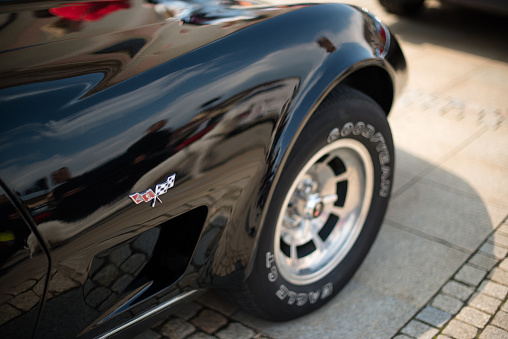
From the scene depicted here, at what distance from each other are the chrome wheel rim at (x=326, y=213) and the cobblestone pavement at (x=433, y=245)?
25 cm

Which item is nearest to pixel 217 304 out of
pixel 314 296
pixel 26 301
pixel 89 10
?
pixel 314 296

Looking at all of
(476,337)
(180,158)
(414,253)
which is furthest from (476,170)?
(180,158)

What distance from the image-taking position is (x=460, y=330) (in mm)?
2197

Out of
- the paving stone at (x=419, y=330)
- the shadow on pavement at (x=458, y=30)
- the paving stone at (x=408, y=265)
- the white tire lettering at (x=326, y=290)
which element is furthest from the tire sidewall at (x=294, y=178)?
the shadow on pavement at (x=458, y=30)

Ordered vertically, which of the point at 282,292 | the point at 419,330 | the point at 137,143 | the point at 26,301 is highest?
the point at 137,143

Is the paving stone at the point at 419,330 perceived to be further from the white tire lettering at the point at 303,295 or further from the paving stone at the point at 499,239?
the paving stone at the point at 499,239

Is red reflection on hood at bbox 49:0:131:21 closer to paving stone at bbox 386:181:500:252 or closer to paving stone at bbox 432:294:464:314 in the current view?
paving stone at bbox 432:294:464:314

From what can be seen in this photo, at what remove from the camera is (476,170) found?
11.5 feet

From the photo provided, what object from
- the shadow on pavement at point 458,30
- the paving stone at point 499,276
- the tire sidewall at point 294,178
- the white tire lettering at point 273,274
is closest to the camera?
the tire sidewall at point 294,178

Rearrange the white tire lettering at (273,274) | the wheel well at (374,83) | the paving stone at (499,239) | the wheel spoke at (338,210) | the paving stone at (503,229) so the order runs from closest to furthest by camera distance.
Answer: the white tire lettering at (273,274) < the wheel well at (374,83) < the wheel spoke at (338,210) < the paving stone at (499,239) < the paving stone at (503,229)

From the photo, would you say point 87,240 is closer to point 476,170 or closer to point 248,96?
point 248,96

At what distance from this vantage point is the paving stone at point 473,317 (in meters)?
2.23

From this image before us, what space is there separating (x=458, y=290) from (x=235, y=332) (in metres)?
1.12

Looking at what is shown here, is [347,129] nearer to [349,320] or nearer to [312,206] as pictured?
[312,206]
